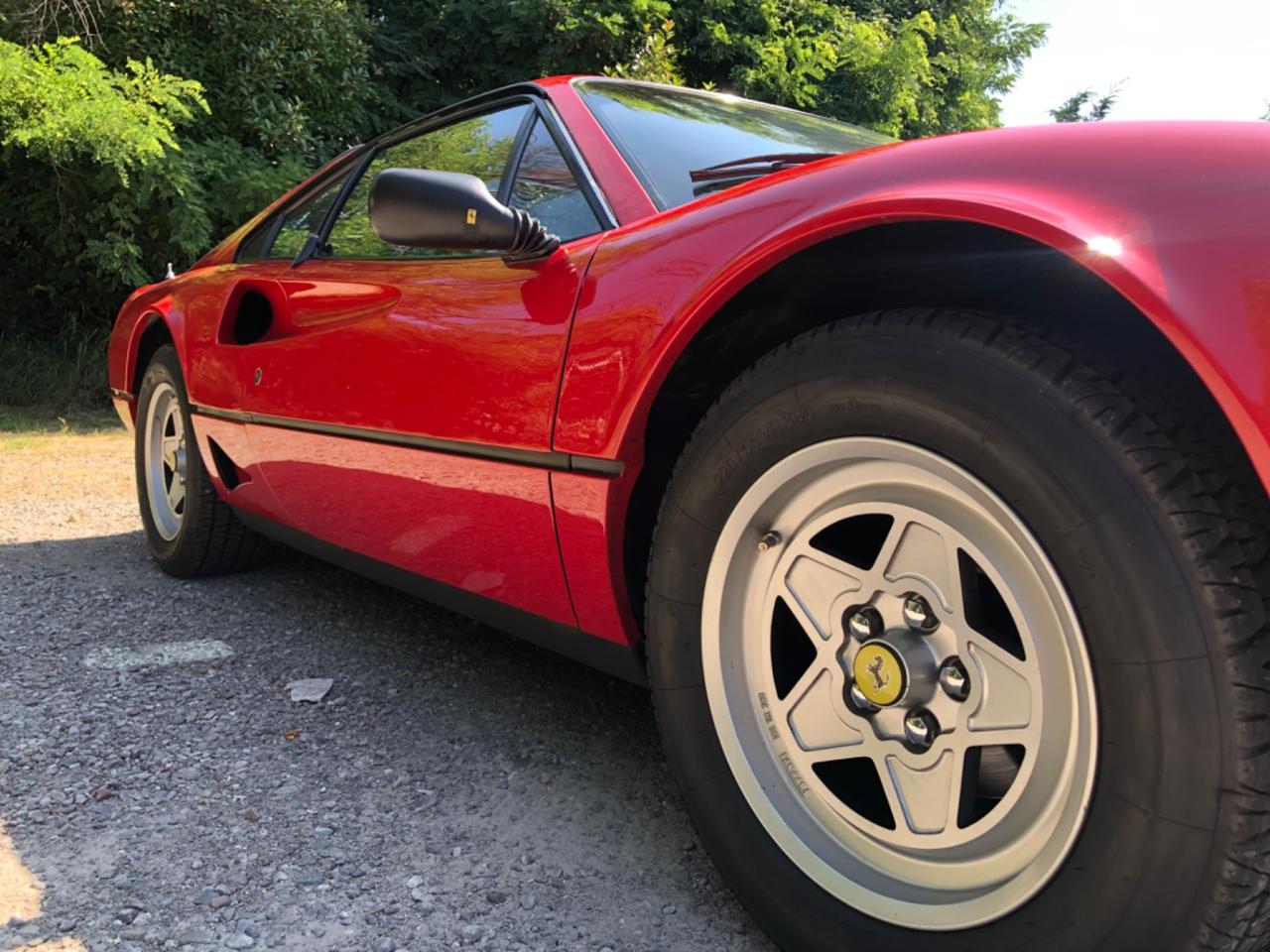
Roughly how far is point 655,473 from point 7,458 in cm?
591

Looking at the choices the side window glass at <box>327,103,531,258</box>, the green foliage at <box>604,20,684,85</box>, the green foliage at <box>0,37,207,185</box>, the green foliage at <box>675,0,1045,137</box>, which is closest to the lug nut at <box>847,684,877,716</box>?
the side window glass at <box>327,103,531,258</box>

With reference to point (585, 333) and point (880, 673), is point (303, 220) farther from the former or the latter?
point (880, 673)

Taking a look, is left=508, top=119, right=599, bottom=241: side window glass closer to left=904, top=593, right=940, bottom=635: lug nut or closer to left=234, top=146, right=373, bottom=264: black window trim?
left=904, top=593, right=940, bottom=635: lug nut

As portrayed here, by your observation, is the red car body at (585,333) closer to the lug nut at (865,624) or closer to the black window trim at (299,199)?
the black window trim at (299,199)

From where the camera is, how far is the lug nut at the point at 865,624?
1339 millimetres

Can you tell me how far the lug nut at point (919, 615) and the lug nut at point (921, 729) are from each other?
110 millimetres

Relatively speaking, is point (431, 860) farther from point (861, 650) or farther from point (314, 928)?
point (861, 650)

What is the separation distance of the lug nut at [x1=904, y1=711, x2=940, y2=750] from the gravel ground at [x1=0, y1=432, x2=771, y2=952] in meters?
0.41

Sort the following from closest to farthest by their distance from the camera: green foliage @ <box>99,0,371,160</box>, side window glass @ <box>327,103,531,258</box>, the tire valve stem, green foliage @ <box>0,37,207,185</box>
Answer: the tire valve stem
side window glass @ <box>327,103,531,258</box>
green foliage @ <box>0,37,207,185</box>
green foliage @ <box>99,0,371,160</box>

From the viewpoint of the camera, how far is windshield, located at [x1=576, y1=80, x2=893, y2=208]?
74.4 inches

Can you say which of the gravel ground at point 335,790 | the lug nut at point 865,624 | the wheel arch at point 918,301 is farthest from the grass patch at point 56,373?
the lug nut at point 865,624

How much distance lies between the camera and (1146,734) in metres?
1.00

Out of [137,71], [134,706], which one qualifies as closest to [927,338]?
[134,706]

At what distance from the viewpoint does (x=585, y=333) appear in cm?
162
